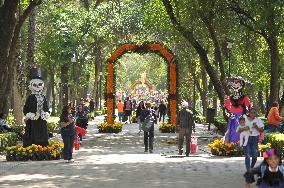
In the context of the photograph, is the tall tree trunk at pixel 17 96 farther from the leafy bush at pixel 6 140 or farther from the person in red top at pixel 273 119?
the person in red top at pixel 273 119

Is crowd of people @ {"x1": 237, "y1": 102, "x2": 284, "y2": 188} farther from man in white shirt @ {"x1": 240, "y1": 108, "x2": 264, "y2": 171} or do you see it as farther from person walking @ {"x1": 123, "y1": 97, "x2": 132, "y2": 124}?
person walking @ {"x1": 123, "y1": 97, "x2": 132, "y2": 124}

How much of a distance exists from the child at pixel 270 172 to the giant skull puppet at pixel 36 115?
1132cm

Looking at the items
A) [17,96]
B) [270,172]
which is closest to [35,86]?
[270,172]

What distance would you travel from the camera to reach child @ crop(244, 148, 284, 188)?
27.7 feet

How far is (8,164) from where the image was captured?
688 inches

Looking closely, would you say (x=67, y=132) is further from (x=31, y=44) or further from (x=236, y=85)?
(x=31, y=44)

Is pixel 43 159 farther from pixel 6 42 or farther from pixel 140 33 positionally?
pixel 140 33

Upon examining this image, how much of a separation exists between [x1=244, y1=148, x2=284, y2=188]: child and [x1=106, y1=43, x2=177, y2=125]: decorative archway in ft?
90.7

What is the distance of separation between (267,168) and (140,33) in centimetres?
4648

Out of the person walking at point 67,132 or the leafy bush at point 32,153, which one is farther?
the leafy bush at point 32,153

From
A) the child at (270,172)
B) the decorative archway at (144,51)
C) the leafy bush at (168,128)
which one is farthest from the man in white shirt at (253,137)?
the decorative archway at (144,51)

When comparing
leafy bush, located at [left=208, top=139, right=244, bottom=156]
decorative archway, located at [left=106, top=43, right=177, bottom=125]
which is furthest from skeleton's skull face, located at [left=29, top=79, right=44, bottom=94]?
decorative archway, located at [left=106, top=43, right=177, bottom=125]

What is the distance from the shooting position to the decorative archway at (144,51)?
36344 millimetres

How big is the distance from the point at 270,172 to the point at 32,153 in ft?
37.4
